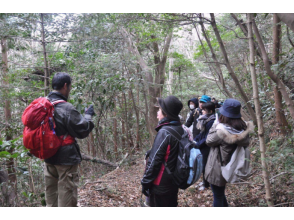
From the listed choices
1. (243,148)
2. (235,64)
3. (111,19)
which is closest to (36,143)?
(243,148)

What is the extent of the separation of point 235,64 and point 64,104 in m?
11.0

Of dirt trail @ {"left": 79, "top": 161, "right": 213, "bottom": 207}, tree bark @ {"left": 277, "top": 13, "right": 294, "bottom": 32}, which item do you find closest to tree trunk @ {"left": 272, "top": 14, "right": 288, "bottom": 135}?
tree bark @ {"left": 277, "top": 13, "right": 294, "bottom": 32}

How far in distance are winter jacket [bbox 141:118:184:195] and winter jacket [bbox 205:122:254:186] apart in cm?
80

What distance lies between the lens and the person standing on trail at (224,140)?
123 inches

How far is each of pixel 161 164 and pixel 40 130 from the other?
1402 millimetres

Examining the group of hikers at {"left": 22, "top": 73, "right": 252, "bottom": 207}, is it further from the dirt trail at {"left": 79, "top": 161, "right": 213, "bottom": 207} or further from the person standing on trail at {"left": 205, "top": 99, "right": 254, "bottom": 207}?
the dirt trail at {"left": 79, "top": 161, "right": 213, "bottom": 207}

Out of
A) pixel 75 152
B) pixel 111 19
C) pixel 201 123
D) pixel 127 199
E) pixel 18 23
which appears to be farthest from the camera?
pixel 111 19

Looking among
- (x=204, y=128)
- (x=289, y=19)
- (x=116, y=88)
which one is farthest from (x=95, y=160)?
(x=289, y=19)

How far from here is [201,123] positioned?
441 centimetres

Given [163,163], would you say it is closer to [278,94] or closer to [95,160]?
[278,94]

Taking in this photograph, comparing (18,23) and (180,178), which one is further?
(18,23)

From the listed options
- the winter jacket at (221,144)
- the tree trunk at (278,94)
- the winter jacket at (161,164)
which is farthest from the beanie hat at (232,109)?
the tree trunk at (278,94)

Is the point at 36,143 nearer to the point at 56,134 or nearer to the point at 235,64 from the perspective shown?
the point at 56,134

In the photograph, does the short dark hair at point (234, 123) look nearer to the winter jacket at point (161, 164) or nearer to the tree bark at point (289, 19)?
the winter jacket at point (161, 164)
